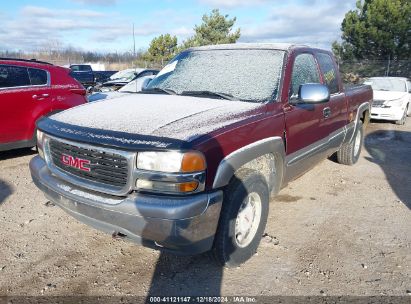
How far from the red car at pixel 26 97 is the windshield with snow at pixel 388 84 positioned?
874 centimetres

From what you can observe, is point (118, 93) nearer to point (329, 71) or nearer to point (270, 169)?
point (270, 169)

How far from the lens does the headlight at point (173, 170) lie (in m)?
2.44

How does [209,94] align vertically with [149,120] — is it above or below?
above

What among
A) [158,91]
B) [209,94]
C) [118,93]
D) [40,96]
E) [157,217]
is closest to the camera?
[157,217]

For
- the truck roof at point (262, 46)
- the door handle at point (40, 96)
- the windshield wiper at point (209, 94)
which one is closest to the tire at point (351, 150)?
the truck roof at point (262, 46)

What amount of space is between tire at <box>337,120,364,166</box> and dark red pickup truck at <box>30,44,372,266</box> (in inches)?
74.2

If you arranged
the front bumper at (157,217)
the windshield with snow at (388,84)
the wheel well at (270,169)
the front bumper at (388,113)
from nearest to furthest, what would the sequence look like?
the front bumper at (157,217) → the wheel well at (270,169) → the front bumper at (388,113) → the windshield with snow at (388,84)

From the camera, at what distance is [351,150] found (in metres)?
6.01

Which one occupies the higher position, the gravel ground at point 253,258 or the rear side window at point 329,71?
the rear side window at point 329,71

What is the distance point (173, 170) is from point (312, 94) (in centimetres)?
170

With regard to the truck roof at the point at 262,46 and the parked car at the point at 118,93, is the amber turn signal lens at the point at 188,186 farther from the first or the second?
the truck roof at the point at 262,46

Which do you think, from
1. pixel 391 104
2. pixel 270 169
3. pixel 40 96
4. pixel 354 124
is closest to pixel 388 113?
pixel 391 104

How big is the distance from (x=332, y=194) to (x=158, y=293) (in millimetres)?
2993

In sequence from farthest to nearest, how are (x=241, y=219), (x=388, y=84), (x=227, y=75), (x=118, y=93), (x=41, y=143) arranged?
(x=388, y=84)
(x=118, y=93)
(x=227, y=75)
(x=41, y=143)
(x=241, y=219)
